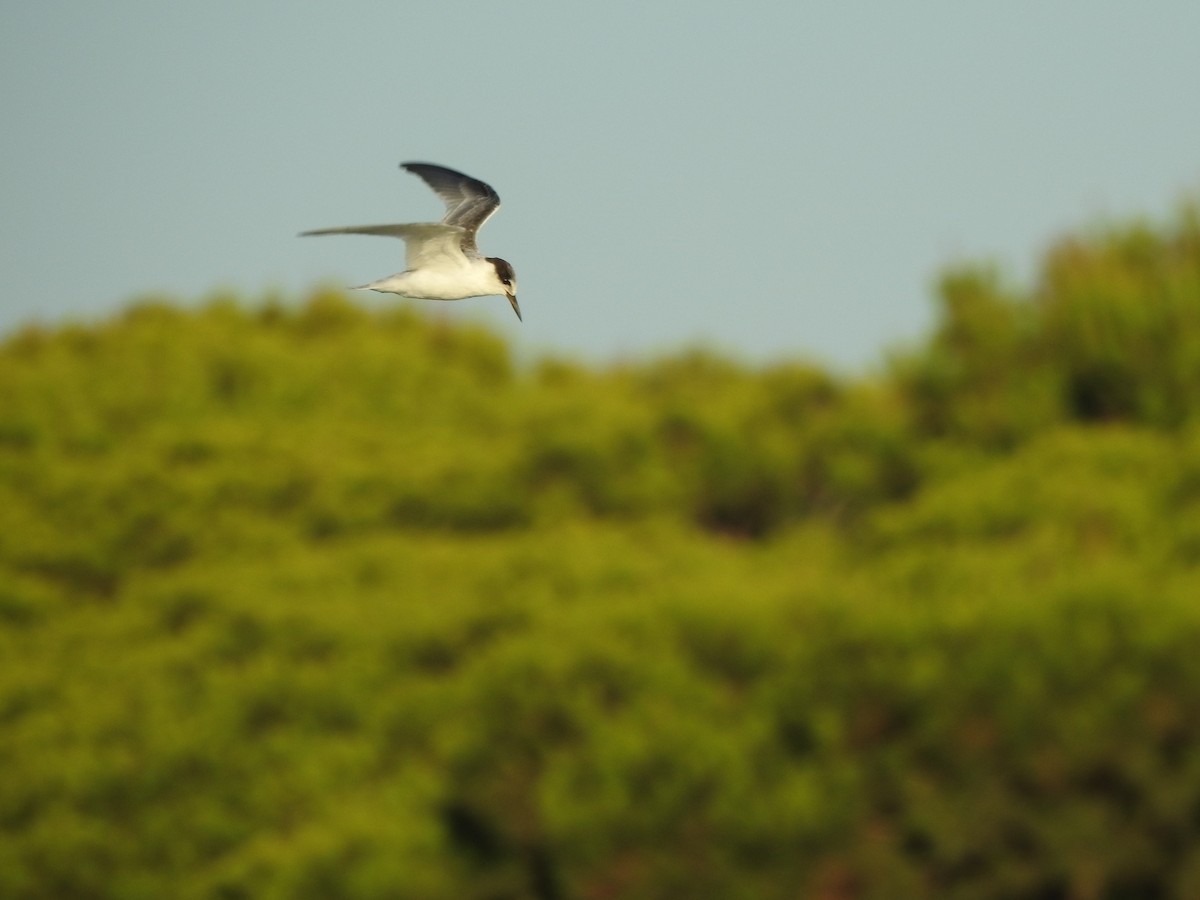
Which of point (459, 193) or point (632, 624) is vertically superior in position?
point (459, 193)

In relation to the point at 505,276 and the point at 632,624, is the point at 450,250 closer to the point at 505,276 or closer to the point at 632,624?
the point at 505,276

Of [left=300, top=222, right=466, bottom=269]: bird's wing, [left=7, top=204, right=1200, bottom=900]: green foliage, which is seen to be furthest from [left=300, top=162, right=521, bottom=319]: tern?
[left=7, top=204, right=1200, bottom=900]: green foliage

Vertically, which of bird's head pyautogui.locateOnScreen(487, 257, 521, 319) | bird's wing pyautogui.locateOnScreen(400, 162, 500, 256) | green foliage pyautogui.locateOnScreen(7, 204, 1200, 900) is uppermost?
bird's wing pyautogui.locateOnScreen(400, 162, 500, 256)

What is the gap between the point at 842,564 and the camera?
839 inches

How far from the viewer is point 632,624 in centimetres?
1931

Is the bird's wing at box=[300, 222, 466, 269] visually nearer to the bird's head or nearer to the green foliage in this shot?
the bird's head

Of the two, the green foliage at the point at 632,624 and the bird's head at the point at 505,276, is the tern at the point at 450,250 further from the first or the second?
the green foliage at the point at 632,624

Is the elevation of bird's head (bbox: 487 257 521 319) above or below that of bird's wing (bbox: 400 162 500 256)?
below

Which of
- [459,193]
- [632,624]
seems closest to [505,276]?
[459,193]

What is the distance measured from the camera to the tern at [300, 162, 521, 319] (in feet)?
31.5

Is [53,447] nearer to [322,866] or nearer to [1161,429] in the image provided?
[322,866]

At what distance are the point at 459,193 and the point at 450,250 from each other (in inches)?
16.8

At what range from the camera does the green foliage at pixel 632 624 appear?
1762 cm

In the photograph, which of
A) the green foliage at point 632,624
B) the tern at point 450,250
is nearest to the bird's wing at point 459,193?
the tern at point 450,250
